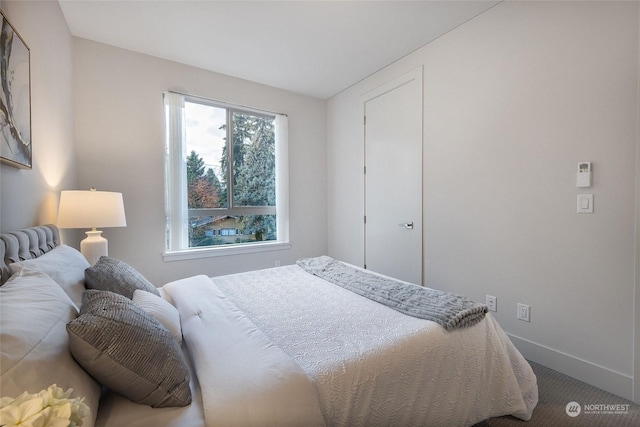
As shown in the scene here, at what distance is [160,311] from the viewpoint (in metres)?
1.23

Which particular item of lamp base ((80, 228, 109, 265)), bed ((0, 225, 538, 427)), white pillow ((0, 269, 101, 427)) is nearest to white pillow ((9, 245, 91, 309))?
bed ((0, 225, 538, 427))

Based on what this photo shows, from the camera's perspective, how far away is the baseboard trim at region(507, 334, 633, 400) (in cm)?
167

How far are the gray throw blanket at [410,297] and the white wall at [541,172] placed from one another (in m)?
0.90

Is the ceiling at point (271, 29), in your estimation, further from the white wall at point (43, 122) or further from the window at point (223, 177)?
the window at point (223, 177)

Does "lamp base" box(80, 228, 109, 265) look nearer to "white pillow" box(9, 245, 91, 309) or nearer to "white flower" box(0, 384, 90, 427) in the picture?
"white pillow" box(9, 245, 91, 309)

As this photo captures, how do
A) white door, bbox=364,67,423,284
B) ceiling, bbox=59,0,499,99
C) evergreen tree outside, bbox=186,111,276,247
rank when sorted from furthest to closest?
evergreen tree outside, bbox=186,111,276,247
white door, bbox=364,67,423,284
ceiling, bbox=59,0,499,99

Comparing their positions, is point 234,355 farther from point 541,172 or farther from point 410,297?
point 541,172

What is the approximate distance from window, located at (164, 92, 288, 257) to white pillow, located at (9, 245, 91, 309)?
1617 millimetres

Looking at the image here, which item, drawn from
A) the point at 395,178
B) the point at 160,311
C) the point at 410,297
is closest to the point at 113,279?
the point at 160,311

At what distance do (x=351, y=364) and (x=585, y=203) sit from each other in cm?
186

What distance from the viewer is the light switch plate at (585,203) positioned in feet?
5.79

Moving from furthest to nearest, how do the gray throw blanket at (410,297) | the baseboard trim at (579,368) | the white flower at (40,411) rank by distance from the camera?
1. the baseboard trim at (579,368)
2. the gray throw blanket at (410,297)
3. the white flower at (40,411)

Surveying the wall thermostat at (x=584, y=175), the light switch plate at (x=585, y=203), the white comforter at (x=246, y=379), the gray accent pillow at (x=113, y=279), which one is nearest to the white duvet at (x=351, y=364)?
the white comforter at (x=246, y=379)

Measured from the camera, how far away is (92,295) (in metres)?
0.98
